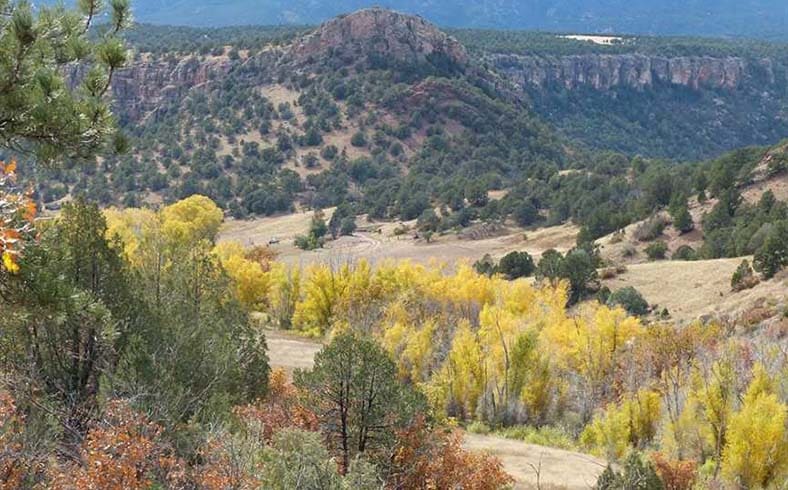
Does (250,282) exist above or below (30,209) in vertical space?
below

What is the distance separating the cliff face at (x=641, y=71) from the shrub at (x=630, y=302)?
134 metres

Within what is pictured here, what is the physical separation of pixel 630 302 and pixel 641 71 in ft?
494

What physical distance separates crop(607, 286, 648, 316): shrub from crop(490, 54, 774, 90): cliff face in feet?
441

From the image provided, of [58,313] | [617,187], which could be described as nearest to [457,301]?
[58,313]

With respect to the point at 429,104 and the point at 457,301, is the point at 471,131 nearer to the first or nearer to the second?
the point at 429,104

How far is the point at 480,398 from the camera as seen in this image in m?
30.5

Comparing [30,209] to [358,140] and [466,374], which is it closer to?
[466,374]

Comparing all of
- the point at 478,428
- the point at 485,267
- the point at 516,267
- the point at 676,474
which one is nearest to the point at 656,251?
the point at 516,267

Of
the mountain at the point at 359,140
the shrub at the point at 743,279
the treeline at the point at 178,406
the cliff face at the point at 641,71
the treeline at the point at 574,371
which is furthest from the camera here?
the cliff face at the point at 641,71

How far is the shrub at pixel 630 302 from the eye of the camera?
4759cm

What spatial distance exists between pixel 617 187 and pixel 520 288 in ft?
147

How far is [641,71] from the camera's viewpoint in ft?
608

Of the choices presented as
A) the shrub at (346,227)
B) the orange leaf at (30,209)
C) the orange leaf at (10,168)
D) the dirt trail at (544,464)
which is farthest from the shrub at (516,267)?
the orange leaf at (10,168)

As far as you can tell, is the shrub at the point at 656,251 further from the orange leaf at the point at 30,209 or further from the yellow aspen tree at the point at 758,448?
the orange leaf at the point at 30,209
